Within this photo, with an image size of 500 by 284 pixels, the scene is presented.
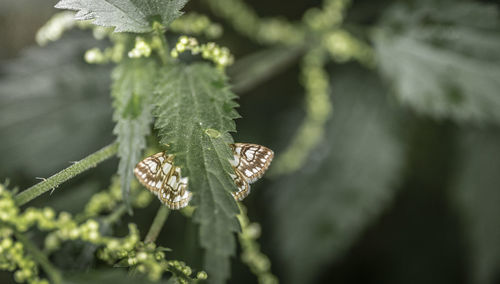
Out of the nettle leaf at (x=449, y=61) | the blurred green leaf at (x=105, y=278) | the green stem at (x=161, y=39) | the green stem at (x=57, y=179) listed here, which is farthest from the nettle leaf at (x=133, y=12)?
the nettle leaf at (x=449, y=61)

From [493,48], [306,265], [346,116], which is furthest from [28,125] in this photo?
[493,48]

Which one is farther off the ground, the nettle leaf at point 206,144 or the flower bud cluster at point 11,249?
the nettle leaf at point 206,144

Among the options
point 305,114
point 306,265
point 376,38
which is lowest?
point 306,265

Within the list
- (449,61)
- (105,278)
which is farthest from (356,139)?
A: (105,278)

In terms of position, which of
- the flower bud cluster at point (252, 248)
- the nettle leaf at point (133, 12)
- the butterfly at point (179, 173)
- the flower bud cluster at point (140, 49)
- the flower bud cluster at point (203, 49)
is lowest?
the flower bud cluster at point (252, 248)

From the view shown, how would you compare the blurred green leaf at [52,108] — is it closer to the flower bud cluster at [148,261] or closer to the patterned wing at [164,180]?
the flower bud cluster at [148,261]

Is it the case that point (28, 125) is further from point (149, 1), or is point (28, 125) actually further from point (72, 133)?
point (149, 1)

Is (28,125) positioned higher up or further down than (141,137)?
further down
